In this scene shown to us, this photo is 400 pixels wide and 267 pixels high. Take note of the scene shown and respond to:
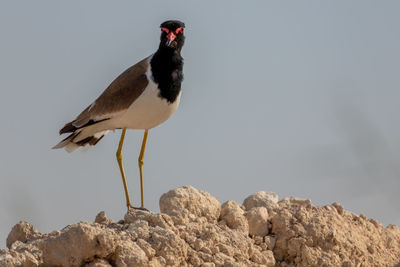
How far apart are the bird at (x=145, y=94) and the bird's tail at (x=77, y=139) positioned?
270 mm

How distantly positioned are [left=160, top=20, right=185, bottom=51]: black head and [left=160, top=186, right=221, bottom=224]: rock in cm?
200

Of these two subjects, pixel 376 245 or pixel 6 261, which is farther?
pixel 376 245

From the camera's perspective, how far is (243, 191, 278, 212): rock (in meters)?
9.43

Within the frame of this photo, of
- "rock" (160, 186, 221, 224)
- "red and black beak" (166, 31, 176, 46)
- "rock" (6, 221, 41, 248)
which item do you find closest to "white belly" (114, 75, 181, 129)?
"red and black beak" (166, 31, 176, 46)

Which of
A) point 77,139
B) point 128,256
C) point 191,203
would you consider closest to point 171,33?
point 77,139

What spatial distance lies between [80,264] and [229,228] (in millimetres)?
2100

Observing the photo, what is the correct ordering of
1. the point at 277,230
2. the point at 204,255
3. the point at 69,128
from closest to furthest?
the point at 204,255
the point at 277,230
the point at 69,128

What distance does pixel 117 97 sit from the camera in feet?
33.1

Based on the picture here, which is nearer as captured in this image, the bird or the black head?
the bird

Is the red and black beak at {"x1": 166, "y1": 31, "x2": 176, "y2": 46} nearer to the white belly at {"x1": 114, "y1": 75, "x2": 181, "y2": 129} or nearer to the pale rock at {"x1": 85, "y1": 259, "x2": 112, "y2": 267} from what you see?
the white belly at {"x1": 114, "y1": 75, "x2": 181, "y2": 129}

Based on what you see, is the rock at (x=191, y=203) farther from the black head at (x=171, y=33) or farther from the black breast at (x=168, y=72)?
the black head at (x=171, y=33)

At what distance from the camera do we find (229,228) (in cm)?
861

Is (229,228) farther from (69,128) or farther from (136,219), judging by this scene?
(69,128)

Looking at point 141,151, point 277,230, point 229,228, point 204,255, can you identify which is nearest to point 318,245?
point 277,230
